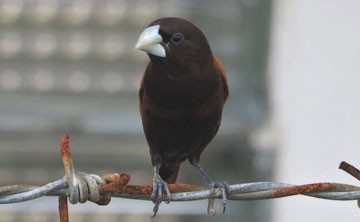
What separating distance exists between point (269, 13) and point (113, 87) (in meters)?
0.85

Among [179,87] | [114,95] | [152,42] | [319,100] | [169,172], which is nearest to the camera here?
[152,42]

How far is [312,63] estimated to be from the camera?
4.61 meters

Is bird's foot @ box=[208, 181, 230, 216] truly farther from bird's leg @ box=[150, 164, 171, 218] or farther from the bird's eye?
the bird's eye

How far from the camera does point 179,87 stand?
2344mm

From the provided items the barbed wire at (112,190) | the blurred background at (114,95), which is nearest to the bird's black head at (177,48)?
the barbed wire at (112,190)

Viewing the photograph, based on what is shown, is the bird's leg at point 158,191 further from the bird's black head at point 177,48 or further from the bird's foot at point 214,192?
the bird's black head at point 177,48

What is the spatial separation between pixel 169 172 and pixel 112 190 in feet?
2.74

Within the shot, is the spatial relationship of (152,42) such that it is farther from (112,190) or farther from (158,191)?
(112,190)

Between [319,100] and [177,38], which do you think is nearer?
[177,38]

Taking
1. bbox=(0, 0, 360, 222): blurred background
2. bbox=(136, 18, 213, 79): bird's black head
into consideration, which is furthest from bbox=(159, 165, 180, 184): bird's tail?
bbox=(0, 0, 360, 222): blurred background

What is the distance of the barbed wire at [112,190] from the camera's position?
1757mm

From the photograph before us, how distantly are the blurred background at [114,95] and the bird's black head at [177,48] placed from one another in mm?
2408

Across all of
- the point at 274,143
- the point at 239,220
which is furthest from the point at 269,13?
the point at 239,220

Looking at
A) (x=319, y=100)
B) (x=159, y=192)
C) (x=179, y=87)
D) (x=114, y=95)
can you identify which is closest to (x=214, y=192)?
(x=159, y=192)
